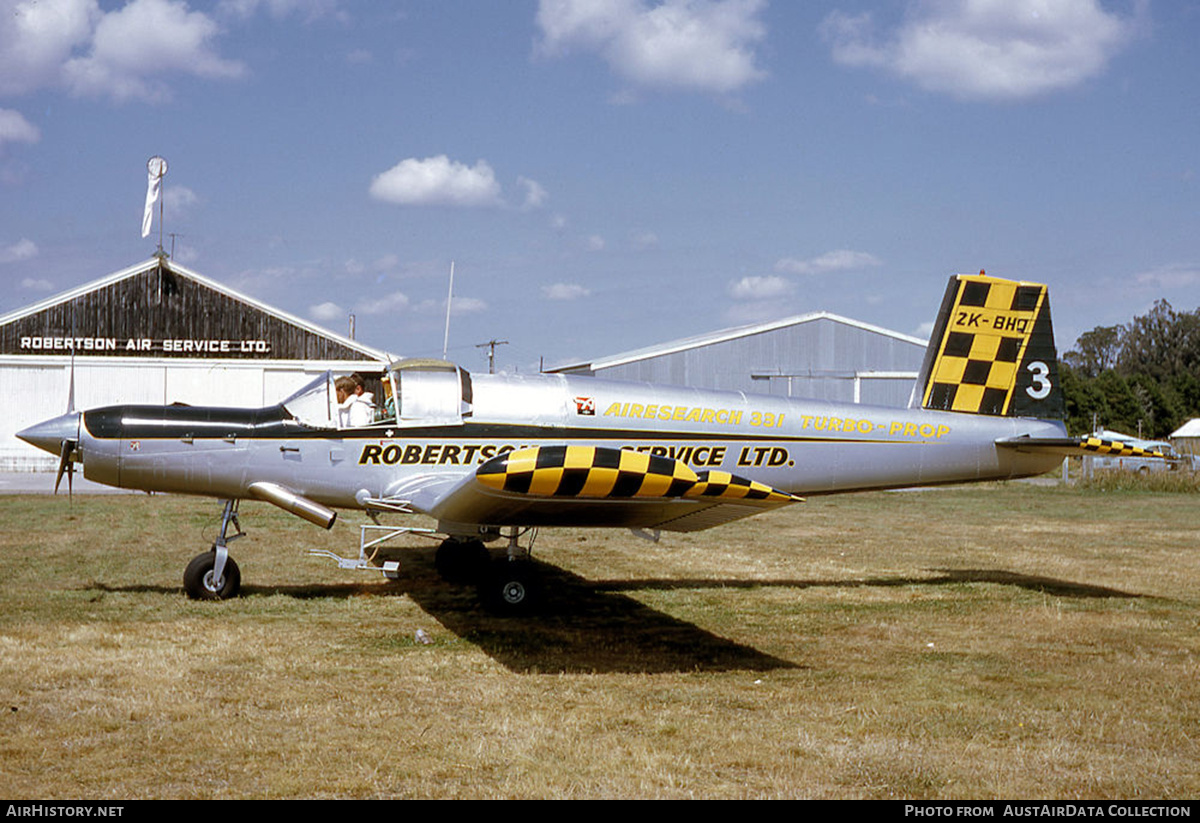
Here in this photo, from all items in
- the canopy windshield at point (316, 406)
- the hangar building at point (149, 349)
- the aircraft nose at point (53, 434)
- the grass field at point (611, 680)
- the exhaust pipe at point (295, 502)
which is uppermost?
the hangar building at point (149, 349)

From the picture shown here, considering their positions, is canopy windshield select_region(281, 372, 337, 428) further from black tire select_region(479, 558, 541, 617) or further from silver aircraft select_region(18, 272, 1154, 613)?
black tire select_region(479, 558, 541, 617)

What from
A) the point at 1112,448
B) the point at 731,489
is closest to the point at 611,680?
the point at 731,489

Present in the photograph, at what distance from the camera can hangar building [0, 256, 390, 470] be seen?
3014 cm

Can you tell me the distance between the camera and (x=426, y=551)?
12703 millimetres

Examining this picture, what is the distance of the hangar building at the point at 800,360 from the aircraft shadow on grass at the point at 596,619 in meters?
23.2

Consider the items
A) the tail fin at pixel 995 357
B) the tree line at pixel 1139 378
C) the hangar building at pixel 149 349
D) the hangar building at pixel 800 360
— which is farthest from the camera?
the tree line at pixel 1139 378

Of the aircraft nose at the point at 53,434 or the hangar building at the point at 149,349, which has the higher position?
the hangar building at the point at 149,349

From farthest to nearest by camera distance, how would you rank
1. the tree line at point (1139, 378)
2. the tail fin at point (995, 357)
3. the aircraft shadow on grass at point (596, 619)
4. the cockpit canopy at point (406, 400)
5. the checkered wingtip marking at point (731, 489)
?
the tree line at point (1139, 378) < the tail fin at point (995, 357) < the cockpit canopy at point (406, 400) < the aircraft shadow on grass at point (596, 619) < the checkered wingtip marking at point (731, 489)

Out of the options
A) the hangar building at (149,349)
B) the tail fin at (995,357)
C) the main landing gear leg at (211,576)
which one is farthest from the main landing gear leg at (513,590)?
the hangar building at (149,349)

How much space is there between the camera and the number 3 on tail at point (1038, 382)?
34.2 feet

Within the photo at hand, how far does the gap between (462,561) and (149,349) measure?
24.0m

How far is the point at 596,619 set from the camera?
8.48m

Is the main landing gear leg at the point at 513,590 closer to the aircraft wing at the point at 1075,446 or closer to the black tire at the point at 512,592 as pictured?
the black tire at the point at 512,592
